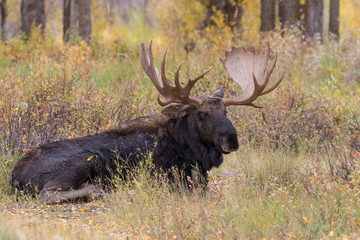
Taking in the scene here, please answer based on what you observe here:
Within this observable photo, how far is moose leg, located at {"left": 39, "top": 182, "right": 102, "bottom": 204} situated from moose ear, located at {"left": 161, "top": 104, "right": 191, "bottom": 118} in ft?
4.31

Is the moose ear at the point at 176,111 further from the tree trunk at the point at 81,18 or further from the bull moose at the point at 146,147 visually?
the tree trunk at the point at 81,18

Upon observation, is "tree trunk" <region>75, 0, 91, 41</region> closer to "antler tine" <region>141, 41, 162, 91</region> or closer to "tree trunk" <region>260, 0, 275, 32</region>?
"tree trunk" <region>260, 0, 275, 32</region>

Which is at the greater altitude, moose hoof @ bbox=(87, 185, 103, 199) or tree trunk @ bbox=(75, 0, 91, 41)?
tree trunk @ bbox=(75, 0, 91, 41)

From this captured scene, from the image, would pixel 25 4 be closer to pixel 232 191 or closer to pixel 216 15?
pixel 216 15

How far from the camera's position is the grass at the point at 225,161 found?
4953mm

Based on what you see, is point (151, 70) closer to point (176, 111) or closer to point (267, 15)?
point (176, 111)

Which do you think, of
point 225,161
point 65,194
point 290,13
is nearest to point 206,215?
point 65,194

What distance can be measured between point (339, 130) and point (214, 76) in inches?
92.2

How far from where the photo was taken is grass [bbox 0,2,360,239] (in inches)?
195

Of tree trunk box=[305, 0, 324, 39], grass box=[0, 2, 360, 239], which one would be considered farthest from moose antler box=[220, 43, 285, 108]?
tree trunk box=[305, 0, 324, 39]

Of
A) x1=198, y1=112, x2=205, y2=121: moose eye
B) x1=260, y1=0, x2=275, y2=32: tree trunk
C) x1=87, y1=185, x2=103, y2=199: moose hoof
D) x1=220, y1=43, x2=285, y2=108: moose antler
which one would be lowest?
x1=87, y1=185, x2=103, y2=199: moose hoof

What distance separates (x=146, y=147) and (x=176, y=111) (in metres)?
0.59

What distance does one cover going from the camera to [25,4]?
16750 mm

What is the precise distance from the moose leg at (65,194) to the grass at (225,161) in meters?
0.09
